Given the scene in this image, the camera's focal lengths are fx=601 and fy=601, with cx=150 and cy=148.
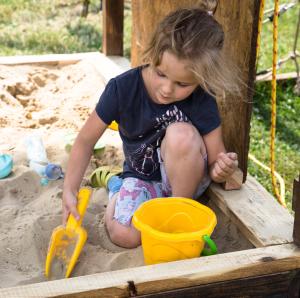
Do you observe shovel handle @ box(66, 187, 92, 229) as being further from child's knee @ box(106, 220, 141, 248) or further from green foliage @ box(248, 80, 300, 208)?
green foliage @ box(248, 80, 300, 208)

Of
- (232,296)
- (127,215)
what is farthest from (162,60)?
(232,296)

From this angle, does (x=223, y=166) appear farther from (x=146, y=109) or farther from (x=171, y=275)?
(x=171, y=275)

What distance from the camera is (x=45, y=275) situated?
1.76m

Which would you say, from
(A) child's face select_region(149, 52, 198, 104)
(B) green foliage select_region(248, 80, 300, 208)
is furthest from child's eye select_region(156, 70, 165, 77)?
(B) green foliage select_region(248, 80, 300, 208)

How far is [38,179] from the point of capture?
2.31 m

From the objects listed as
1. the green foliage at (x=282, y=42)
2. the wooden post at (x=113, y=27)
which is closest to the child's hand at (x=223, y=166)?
the wooden post at (x=113, y=27)

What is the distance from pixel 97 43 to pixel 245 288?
3.27 meters

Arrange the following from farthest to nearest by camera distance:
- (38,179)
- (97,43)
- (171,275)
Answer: (97,43)
(38,179)
(171,275)

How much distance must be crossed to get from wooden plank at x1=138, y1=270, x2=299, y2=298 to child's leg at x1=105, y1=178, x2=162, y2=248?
0.42m

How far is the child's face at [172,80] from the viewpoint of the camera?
174cm

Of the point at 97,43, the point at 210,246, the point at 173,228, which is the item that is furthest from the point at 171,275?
the point at 97,43

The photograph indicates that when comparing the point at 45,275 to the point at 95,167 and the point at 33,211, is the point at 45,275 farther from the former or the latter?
the point at 95,167

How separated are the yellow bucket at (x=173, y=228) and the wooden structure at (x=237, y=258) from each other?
0.17 ft

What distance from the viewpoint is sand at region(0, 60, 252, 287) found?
6.02ft
